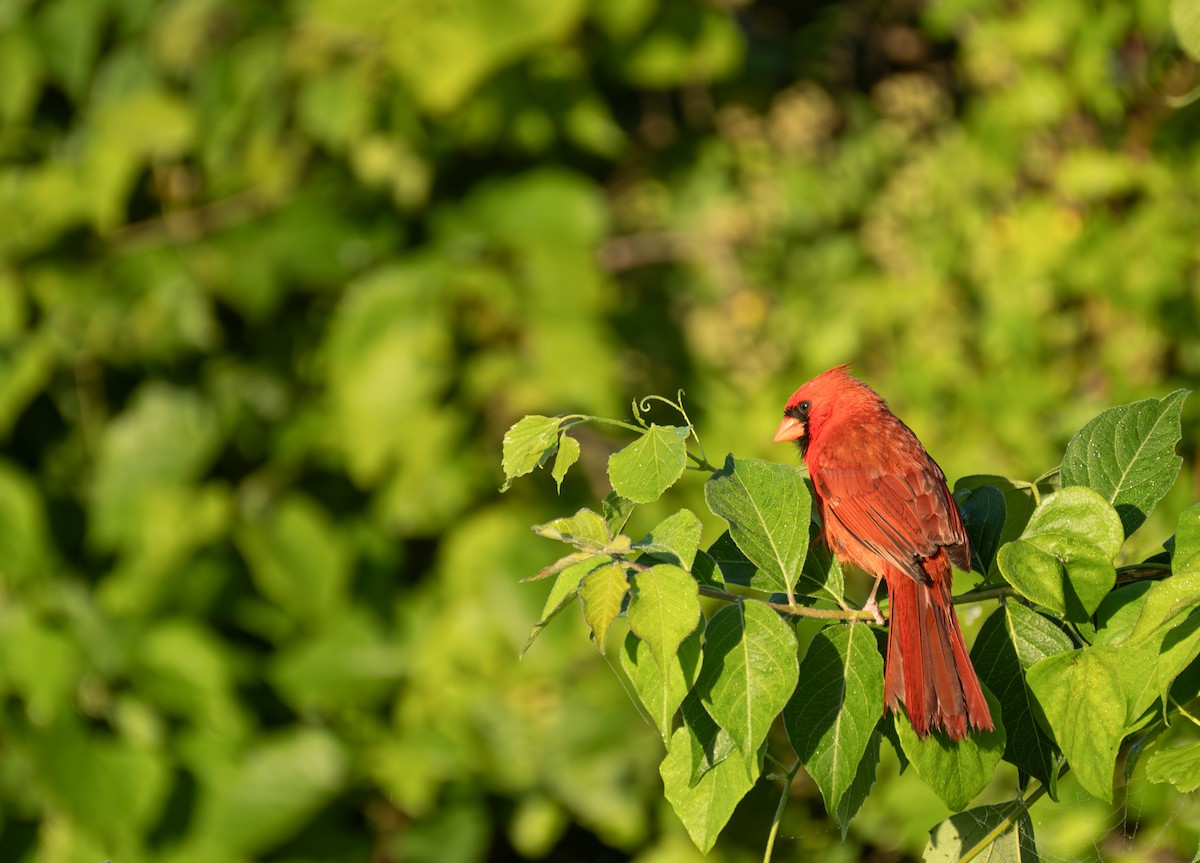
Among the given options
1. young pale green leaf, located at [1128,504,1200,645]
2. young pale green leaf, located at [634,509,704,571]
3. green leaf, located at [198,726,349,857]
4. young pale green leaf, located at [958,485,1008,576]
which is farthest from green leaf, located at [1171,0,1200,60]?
green leaf, located at [198,726,349,857]

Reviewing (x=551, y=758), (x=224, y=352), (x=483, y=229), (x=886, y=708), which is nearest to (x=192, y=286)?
(x=224, y=352)

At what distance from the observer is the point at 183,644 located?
357 cm

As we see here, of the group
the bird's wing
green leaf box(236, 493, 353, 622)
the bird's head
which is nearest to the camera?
the bird's wing

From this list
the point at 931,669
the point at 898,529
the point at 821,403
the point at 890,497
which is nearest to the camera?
the point at 931,669

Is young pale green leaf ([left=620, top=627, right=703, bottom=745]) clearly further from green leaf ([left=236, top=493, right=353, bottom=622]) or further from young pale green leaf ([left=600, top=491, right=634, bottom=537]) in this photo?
green leaf ([left=236, top=493, right=353, bottom=622])

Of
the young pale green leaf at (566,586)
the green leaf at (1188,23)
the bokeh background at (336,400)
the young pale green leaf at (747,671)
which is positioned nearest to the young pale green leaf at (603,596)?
the young pale green leaf at (566,586)

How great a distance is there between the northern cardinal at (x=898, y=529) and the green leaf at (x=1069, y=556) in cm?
12

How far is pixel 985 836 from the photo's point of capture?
1455 millimetres

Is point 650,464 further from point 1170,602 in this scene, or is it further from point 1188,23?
point 1188,23

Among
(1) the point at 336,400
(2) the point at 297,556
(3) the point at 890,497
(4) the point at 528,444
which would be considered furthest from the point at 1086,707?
(2) the point at 297,556

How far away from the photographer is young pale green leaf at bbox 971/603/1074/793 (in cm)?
136

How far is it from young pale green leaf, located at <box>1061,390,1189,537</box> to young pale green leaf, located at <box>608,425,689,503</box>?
0.50m

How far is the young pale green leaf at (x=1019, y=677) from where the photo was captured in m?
1.36

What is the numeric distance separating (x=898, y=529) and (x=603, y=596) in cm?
83
